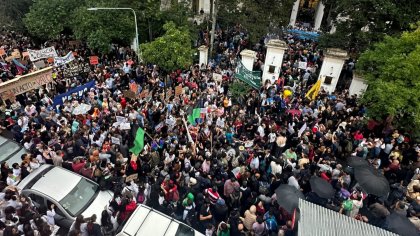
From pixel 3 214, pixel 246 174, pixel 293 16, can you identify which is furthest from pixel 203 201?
pixel 293 16

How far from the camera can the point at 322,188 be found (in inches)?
335

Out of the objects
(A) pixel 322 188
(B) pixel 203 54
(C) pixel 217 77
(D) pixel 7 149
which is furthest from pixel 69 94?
(A) pixel 322 188

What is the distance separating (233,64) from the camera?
1925 centimetres

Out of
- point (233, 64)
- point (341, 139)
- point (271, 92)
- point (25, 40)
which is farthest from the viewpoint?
point (25, 40)

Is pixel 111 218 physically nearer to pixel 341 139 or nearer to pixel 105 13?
pixel 341 139

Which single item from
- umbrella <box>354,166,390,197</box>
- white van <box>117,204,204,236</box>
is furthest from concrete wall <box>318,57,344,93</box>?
white van <box>117,204,204,236</box>

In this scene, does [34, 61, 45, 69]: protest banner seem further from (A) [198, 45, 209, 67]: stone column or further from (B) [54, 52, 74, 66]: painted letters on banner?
(A) [198, 45, 209, 67]: stone column

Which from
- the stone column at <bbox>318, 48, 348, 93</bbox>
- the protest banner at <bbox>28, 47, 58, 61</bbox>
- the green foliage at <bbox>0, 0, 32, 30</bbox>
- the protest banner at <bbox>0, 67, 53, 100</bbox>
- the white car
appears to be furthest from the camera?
the green foliage at <bbox>0, 0, 32, 30</bbox>

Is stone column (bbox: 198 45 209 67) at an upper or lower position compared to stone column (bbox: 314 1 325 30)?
lower

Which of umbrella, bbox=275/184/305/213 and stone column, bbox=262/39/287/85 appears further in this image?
stone column, bbox=262/39/287/85

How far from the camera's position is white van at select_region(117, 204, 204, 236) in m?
7.05

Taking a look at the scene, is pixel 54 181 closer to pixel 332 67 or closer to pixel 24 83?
pixel 24 83

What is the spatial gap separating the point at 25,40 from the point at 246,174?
20743 millimetres

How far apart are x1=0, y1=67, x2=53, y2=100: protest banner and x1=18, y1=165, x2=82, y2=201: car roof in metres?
5.89
